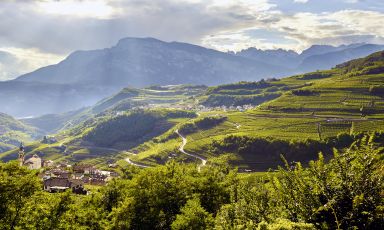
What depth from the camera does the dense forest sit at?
1207 inches

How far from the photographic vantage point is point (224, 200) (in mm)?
65938

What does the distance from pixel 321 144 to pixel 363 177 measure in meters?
151

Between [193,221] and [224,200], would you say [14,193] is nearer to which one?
[193,221]

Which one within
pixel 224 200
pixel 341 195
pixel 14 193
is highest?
pixel 341 195

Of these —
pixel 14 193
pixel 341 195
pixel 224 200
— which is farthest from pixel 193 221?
pixel 14 193

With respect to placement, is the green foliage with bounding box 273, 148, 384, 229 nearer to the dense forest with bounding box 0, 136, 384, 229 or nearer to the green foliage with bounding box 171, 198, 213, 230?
the dense forest with bounding box 0, 136, 384, 229

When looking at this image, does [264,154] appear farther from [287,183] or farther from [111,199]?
[287,183]

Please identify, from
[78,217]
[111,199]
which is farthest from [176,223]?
[111,199]

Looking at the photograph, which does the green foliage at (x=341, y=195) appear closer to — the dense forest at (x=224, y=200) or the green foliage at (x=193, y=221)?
the dense forest at (x=224, y=200)

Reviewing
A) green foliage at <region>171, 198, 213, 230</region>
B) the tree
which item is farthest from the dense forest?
the tree

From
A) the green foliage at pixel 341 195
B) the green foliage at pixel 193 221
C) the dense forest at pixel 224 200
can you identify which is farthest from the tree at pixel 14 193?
the green foliage at pixel 341 195

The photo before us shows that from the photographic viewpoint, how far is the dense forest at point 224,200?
3066cm

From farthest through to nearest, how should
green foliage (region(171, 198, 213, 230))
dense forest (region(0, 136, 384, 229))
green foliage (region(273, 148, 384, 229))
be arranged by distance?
green foliage (region(171, 198, 213, 230)) → dense forest (region(0, 136, 384, 229)) → green foliage (region(273, 148, 384, 229))

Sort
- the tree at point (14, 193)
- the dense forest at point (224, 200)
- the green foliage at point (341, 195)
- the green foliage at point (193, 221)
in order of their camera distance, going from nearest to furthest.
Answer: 1. the green foliage at point (341, 195)
2. the dense forest at point (224, 200)
3. the green foliage at point (193, 221)
4. the tree at point (14, 193)
